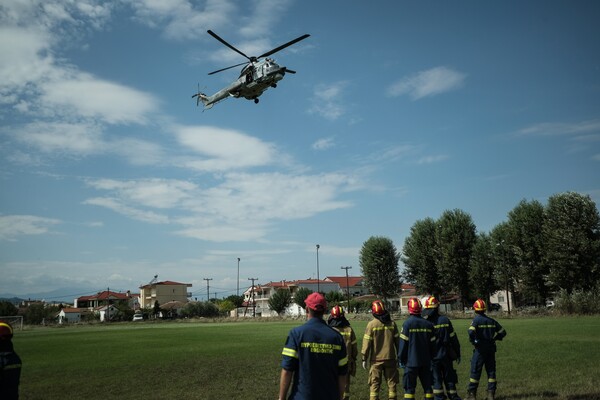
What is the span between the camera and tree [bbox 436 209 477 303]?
73.1 m

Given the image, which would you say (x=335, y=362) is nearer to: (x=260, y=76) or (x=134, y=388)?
(x=134, y=388)

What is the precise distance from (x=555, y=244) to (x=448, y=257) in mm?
17062

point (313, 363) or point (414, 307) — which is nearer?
point (313, 363)

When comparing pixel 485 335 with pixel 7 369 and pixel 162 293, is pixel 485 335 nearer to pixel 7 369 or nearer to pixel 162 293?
pixel 7 369

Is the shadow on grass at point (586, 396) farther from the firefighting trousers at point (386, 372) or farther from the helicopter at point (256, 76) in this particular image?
the helicopter at point (256, 76)

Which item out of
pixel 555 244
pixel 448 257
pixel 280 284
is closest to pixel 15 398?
pixel 555 244

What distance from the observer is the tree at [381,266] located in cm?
8325

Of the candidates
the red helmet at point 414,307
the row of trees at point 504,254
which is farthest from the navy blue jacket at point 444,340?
the row of trees at point 504,254

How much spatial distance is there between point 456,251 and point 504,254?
7.10 m

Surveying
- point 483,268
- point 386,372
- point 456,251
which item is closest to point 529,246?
point 483,268

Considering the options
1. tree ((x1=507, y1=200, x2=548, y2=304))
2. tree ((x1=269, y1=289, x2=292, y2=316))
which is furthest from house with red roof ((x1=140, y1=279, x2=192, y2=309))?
tree ((x1=507, y1=200, x2=548, y2=304))

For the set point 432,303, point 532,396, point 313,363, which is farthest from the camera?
point 532,396

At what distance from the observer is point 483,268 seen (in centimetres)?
7075

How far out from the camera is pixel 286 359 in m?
5.73
